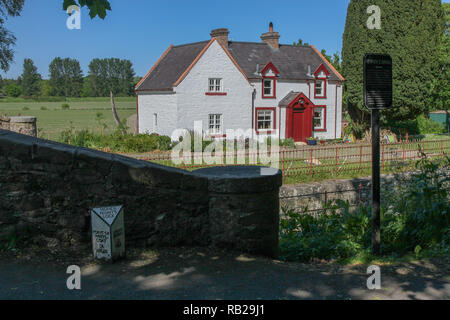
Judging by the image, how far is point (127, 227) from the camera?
538 cm

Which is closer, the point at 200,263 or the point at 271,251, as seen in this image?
the point at 200,263

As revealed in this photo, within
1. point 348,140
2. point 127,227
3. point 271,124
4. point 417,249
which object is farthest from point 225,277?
point 348,140

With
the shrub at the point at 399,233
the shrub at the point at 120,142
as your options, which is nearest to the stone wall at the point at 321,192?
the shrub at the point at 399,233

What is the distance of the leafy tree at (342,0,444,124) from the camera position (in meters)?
26.5

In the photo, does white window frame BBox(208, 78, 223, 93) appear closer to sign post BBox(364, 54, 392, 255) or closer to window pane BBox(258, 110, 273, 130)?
→ window pane BBox(258, 110, 273, 130)

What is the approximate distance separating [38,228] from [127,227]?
39.8 inches

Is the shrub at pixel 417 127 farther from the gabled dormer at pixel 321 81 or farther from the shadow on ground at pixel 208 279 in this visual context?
the shadow on ground at pixel 208 279

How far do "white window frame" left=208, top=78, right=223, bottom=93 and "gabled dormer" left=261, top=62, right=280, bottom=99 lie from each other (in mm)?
3127

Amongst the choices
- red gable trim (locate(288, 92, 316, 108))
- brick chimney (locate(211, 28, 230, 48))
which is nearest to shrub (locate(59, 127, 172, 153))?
brick chimney (locate(211, 28, 230, 48))

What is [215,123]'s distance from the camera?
91.0ft

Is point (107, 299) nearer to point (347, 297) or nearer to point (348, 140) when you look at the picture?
point (347, 297)

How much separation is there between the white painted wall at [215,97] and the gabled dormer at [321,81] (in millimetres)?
5243

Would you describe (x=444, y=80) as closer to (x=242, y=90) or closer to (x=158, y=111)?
(x=242, y=90)

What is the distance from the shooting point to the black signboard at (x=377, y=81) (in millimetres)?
5695
